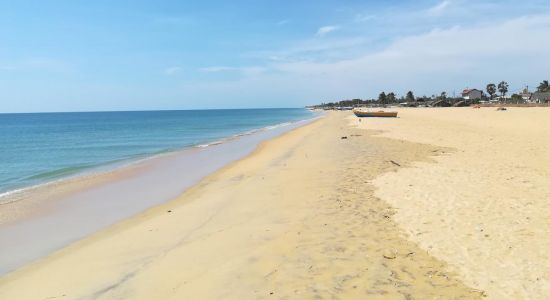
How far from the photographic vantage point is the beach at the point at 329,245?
516cm

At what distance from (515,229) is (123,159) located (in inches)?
875

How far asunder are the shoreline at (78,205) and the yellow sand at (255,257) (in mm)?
755

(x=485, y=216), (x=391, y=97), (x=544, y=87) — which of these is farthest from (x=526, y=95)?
(x=485, y=216)

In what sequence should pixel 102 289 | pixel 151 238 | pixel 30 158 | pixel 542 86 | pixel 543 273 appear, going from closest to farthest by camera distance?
1. pixel 543 273
2. pixel 102 289
3. pixel 151 238
4. pixel 30 158
5. pixel 542 86

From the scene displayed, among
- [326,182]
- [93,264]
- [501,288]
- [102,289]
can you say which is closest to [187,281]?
[102,289]

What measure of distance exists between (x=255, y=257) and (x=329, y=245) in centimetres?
123

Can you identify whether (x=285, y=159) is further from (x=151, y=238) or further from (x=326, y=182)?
(x=151, y=238)

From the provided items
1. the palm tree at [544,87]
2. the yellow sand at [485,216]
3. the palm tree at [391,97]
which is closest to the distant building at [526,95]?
the palm tree at [544,87]

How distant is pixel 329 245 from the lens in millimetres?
6562

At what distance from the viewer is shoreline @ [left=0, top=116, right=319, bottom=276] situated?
8.41m

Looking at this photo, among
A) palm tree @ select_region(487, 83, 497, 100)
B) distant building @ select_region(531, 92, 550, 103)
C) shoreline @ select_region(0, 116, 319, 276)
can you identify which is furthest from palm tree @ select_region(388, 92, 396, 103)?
shoreline @ select_region(0, 116, 319, 276)

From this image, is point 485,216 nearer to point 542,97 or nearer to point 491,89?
point 542,97

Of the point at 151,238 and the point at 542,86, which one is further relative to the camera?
the point at 542,86

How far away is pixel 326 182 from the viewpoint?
1170 cm
